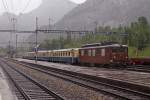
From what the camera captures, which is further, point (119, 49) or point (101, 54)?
point (101, 54)

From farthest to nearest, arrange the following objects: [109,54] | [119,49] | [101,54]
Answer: [101,54] < [119,49] < [109,54]

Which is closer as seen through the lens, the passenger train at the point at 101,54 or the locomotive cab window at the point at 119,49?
the passenger train at the point at 101,54

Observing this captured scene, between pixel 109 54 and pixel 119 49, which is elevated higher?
pixel 119 49

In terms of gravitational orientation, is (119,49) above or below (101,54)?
above

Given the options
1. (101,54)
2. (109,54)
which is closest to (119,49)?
(109,54)

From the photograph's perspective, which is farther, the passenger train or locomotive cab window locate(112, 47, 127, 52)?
locomotive cab window locate(112, 47, 127, 52)

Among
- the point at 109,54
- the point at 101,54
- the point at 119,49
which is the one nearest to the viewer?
the point at 109,54

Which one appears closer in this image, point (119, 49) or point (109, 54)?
point (109, 54)

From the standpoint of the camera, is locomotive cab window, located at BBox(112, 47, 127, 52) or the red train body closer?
the red train body

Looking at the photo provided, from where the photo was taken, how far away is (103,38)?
106 meters

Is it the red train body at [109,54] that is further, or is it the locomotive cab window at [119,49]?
the locomotive cab window at [119,49]

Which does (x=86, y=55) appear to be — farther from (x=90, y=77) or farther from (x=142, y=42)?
(x=142, y=42)

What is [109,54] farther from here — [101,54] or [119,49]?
[119,49]

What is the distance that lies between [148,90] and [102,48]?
26.2 meters
